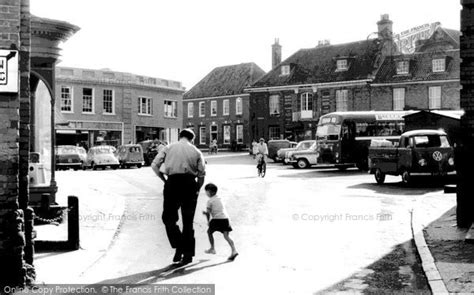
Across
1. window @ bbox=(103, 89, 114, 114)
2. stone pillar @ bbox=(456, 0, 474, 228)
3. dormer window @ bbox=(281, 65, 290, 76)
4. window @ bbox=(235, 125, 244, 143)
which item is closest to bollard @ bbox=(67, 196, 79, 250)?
stone pillar @ bbox=(456, 0, 474, 228)

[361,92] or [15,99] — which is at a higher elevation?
[361,92]

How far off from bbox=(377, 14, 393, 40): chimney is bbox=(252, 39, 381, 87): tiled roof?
2.67 feet

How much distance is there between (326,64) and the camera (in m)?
54.2

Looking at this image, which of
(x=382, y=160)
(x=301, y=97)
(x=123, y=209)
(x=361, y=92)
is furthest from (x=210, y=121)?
(x=123, y=209)

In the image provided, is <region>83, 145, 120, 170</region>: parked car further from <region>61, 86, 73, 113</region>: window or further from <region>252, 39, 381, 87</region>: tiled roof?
<region>252, 39, 381, 87</region>: tiled roof

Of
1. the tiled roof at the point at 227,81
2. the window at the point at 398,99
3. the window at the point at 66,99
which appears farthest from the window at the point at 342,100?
the window at the point at 66,99

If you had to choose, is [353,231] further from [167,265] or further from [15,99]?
[15,99]

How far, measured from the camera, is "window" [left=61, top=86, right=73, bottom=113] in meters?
45.0

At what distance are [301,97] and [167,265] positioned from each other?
1864 inches

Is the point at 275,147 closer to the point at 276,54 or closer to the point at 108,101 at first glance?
the point at 108,101

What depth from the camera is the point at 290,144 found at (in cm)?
4303

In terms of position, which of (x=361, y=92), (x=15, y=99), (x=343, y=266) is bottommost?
(x=343, y=266)

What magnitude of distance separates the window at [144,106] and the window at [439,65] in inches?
959

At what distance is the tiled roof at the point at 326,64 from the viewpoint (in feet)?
168
